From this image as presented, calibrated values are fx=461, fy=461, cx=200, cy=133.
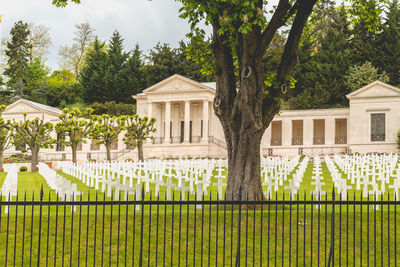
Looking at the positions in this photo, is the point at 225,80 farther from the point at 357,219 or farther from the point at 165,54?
the point at 165,54

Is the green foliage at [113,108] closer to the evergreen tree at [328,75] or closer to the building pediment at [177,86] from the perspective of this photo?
the building pediment at [177,86]

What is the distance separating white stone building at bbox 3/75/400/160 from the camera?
148 ft

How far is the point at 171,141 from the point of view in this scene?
54.5 metres

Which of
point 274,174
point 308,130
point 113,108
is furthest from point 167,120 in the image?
point 274,174

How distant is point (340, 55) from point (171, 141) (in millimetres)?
23132

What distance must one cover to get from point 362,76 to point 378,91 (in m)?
10.3

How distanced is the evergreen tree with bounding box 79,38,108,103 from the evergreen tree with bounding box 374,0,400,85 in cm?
3861

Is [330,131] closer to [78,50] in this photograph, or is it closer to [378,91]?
[378,91]

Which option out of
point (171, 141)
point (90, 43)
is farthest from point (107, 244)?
point (90, 43)

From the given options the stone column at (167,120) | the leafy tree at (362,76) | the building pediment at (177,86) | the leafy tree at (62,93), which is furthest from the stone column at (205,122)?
the leafy tree at (62,93)

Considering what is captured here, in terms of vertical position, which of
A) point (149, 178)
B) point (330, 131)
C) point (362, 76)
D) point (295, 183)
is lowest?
point (149, 178)

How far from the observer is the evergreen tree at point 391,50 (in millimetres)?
56344

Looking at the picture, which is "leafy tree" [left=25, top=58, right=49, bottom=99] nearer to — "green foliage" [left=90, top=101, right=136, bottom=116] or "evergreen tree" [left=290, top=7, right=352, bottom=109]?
"green foliage" [left=90, top=101, right=136, bottom=116]

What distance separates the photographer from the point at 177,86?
5284cm
